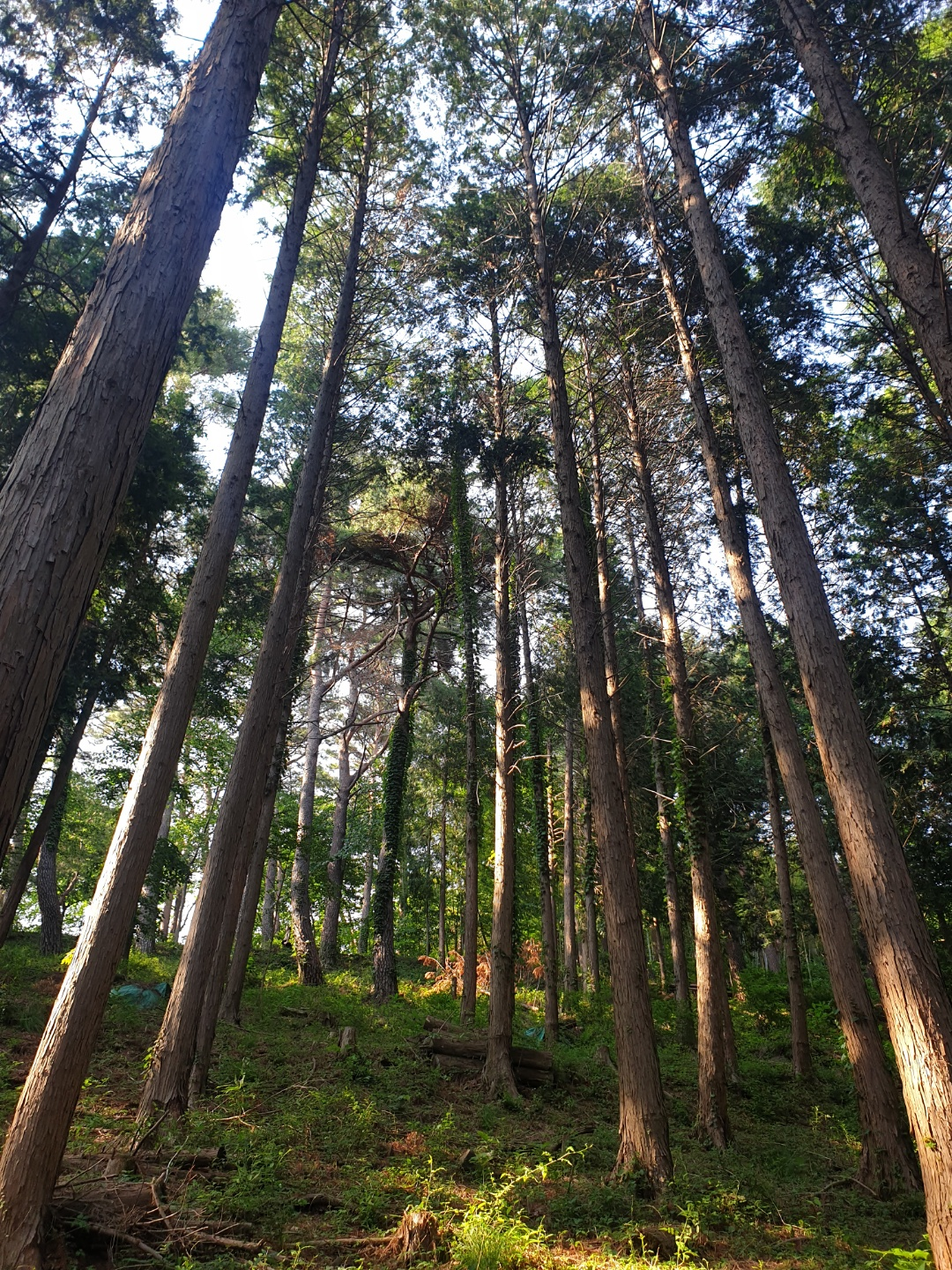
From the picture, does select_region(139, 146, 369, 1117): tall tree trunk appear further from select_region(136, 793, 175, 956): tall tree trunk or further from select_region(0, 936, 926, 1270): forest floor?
select_region(136, 793, 175, 956): tall tree trunk

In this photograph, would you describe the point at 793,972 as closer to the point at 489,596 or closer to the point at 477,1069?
the point at 477,1069

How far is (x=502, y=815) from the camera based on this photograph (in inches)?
424

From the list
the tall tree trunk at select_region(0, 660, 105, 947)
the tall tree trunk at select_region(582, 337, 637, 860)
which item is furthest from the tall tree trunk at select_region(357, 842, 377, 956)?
the tall tree trunk at select_region(582, 337, 637, 860)

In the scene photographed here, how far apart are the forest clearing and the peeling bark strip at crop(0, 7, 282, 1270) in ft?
0.07

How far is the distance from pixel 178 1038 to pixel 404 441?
37.8ft

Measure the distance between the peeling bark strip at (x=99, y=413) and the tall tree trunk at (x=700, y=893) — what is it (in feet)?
28.5

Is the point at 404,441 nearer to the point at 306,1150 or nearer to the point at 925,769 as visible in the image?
the point at 306,1150

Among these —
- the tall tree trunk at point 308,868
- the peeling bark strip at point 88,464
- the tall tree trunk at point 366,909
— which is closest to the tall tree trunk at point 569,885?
the tall tree trunk at point 308,868

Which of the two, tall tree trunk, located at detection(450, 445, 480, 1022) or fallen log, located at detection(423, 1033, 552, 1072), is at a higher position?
tall tree trunk, located at detection(450, 445, 480, 1022)

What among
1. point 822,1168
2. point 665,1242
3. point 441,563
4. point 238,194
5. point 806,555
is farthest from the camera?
point 441,563

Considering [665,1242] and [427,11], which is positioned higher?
[427,11]

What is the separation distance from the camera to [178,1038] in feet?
20.2

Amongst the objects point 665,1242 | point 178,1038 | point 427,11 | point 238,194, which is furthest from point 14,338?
point 665,1242

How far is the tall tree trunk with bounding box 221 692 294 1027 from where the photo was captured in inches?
427
